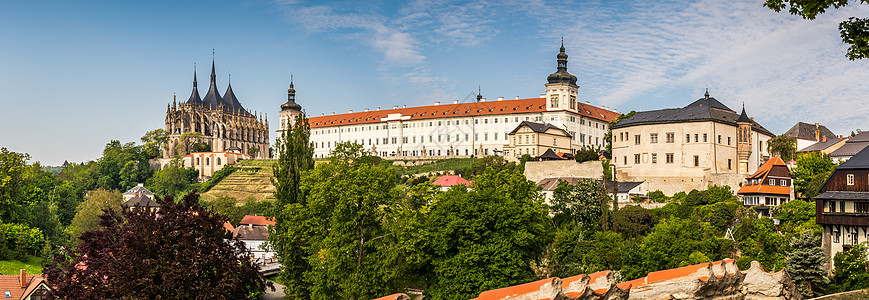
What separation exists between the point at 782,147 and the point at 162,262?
51526 millimetres

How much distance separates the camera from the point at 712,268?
1833 cm

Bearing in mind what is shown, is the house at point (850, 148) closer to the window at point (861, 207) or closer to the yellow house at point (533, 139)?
the window at point (861, 207)

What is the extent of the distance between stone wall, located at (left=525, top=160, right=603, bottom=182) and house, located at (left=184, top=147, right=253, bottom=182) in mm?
66337

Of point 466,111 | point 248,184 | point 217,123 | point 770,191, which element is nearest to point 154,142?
point 217,123

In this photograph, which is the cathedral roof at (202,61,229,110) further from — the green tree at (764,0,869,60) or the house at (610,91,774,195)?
the green tree at (764,0,869,60)

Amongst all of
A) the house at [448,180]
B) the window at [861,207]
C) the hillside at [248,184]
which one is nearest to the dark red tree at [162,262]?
the window at [861,207]

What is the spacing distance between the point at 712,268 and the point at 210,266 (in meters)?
13.2

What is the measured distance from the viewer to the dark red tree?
18672mm

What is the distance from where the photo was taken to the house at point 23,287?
3672 centimetres

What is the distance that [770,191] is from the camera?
1603 inches

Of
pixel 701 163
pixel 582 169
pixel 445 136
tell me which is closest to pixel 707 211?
pixel 701 163

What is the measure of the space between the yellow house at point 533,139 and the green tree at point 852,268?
45403 mm

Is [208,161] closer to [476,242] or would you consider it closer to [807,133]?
[807,133]

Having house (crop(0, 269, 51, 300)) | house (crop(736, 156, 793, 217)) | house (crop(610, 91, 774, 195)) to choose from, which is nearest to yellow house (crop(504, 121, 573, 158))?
house (crop(610, 91, 774, 195))
